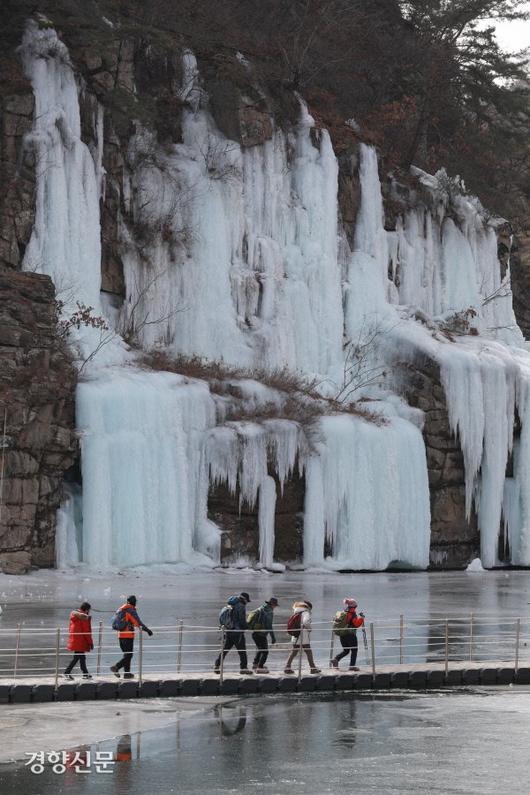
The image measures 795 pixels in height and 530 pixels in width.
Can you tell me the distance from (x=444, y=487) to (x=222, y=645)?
1214 inches

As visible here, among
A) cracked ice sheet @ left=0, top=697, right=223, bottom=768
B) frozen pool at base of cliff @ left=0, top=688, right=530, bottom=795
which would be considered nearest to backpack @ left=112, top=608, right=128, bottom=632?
cracked ice sheet @ left=0, top=697, right=223, bottom=768

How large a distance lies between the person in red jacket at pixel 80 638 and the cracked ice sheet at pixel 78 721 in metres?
1.06

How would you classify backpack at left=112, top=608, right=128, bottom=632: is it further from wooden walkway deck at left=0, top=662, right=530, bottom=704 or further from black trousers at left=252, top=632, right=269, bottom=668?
black trousers at left=252, top=632, right=269, bottom=668

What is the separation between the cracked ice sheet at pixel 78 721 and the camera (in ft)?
59.2

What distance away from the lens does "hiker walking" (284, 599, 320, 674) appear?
22750mm

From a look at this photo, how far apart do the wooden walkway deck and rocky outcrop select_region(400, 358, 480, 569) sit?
27.6m

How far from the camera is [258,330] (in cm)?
5212

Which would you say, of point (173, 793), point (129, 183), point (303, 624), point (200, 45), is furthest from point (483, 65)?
point (173, 793)

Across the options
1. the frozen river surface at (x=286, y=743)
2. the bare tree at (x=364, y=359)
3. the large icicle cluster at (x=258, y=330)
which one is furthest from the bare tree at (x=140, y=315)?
the frozen river surface at (x=286, y=743)

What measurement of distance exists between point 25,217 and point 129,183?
6.23 m

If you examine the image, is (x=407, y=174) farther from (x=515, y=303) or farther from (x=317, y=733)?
(x=317, y=733)

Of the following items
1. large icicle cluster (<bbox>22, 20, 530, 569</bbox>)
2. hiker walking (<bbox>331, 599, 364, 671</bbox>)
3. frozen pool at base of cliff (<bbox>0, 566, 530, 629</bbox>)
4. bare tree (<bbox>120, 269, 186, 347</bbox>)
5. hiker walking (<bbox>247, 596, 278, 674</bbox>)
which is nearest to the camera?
hiker walking (<bbox>247, 596, 278, 674</bbox>)

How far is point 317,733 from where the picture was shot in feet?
63.0

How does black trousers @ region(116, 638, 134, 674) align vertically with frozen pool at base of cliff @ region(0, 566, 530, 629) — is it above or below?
below
